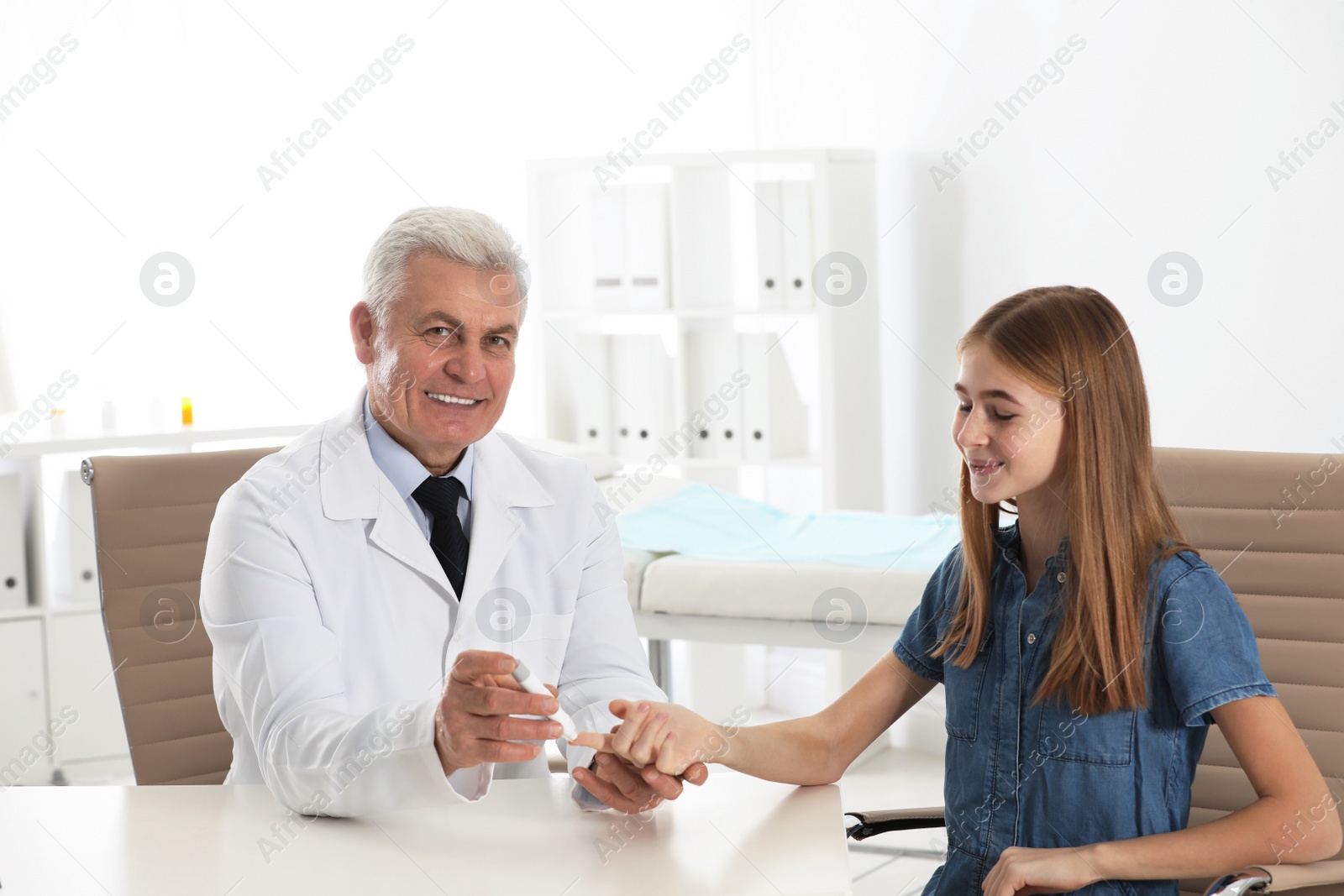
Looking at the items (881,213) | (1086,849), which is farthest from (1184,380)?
(1086,849)

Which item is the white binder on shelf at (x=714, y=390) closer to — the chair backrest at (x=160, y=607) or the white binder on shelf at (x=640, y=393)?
the white binder on shelf at (x=640, y=393)

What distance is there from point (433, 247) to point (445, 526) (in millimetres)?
359

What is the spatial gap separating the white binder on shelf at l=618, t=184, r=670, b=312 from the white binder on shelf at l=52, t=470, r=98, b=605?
66.8 inches

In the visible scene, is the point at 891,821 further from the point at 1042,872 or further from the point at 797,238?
the point at 797,238

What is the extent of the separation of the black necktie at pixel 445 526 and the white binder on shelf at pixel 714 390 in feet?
8.00

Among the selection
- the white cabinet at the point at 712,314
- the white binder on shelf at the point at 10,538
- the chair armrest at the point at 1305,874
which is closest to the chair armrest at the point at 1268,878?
the chair armrest at the point at 1305,874

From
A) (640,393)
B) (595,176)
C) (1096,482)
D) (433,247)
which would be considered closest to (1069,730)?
(1096,482)

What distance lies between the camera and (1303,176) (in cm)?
305

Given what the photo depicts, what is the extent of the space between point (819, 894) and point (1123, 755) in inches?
19.5

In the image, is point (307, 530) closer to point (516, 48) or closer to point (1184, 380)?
point (1184, 380)

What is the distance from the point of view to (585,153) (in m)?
4.63

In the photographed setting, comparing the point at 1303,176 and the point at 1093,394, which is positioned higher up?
the point at 1303,176

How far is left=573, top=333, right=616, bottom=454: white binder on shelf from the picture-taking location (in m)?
4.28

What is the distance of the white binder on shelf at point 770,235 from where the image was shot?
406 centimetres
